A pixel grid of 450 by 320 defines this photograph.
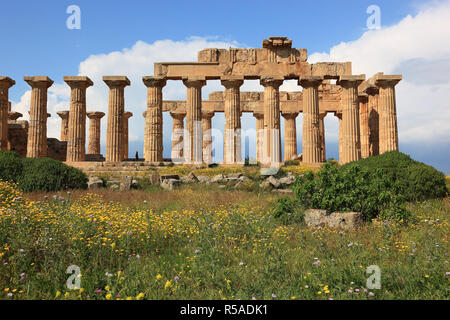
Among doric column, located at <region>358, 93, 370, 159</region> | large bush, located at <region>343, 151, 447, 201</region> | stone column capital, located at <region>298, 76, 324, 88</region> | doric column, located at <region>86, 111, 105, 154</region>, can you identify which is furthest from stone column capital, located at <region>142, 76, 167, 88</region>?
doric column, located at <region>358, 93, 370, 159</region>

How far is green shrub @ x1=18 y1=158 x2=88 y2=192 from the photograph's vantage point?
11774 millimetres

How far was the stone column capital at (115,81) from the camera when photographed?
22266 millimetres

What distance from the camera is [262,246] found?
18.2 ft

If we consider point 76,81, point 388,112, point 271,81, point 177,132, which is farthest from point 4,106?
point 388,112

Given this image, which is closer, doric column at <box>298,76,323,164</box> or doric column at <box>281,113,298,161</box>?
doric column at <box>298,76,323,164</box>

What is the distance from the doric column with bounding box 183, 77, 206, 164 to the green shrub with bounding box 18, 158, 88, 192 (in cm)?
959

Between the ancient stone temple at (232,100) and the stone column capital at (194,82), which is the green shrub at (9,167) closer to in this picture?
the ancient stone temple at (232,100)

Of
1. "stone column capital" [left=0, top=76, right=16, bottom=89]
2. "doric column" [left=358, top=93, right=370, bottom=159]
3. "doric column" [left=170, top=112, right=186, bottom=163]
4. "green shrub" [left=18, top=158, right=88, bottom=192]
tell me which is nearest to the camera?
"green shrub" [left=18, top=158, right=88, bottom=192]

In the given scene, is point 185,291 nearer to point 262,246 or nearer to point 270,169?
point 262,246

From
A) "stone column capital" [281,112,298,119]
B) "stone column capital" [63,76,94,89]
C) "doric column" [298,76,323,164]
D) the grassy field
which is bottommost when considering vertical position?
the grassy field

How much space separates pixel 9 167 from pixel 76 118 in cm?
1144

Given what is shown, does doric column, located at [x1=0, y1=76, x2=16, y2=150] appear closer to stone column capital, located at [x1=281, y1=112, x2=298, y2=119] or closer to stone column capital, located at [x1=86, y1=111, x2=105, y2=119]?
stone column capital, located at [x1=86, y1=111, x2=105, y2=119]

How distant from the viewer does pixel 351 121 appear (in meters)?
22.9
